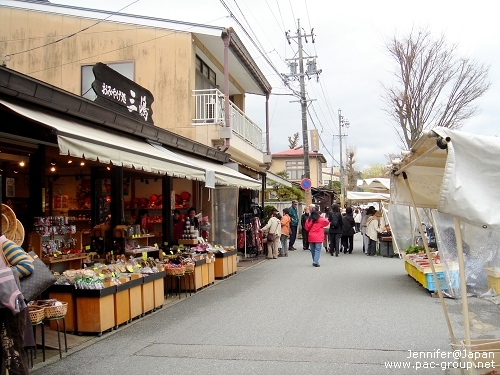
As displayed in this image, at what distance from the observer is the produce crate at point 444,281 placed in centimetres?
858

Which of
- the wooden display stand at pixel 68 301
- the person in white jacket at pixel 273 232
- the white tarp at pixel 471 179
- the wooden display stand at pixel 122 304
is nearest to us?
the white tarp at pixel 471 179

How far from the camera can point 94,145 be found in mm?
6496

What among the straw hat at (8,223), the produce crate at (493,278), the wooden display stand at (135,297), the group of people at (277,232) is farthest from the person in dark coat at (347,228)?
the straw hat at (8,223)

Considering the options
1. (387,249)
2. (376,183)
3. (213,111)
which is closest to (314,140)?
(387,249)

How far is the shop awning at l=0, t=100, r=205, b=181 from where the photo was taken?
604cm

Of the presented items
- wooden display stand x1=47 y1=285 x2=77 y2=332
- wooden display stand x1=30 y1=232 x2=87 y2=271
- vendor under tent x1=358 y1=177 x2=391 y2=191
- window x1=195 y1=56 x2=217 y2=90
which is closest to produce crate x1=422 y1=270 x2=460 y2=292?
vendor under tent x1=358 y1=177 x2=391 y2=191

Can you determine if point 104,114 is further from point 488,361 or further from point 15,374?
point 488,361

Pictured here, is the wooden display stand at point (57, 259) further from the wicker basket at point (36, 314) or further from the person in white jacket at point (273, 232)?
the person in white jacket at point (273, 232)

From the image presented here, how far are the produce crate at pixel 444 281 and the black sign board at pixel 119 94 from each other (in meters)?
7.11

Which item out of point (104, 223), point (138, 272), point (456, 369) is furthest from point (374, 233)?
point (456, 369)

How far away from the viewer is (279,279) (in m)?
12.7

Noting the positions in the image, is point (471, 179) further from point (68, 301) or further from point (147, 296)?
point (147, 296)

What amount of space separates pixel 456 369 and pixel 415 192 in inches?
79.9

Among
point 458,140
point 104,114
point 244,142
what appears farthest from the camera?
point 244,142
